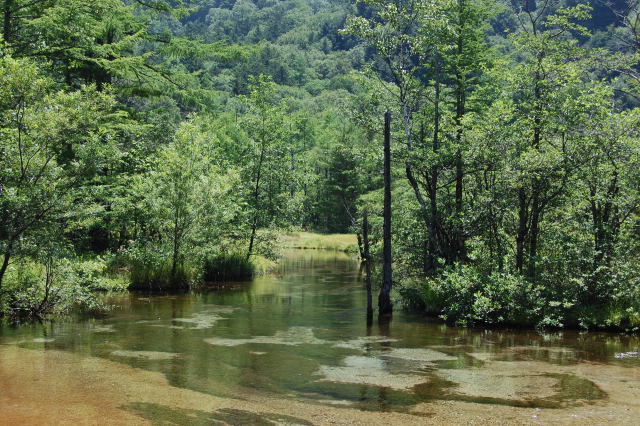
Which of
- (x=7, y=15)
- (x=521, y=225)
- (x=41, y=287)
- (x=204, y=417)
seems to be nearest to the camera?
(x=204, y=417)

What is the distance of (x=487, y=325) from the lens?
17703 millimetres

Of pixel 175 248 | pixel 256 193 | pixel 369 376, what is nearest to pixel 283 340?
pixel 369 376

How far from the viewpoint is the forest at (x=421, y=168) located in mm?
14828

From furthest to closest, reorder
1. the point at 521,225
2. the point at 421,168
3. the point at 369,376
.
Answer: the point at 421,168 < the point at 521,225 < the point at 369,376

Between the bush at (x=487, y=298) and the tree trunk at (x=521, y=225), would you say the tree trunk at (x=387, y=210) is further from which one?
the tree trunk at (x=521, y=225)

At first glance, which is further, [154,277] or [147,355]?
[154,277]

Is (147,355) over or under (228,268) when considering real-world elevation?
under

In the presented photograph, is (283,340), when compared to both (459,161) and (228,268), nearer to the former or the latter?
(459,161)

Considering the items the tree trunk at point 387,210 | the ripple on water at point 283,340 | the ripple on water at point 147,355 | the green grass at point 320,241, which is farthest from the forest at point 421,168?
the green grass at point 320,241

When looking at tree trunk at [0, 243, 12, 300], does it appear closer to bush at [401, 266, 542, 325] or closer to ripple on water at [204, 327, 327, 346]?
ripple on water at [204, 327, 327, 346]

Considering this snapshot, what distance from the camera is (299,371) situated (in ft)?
39.4

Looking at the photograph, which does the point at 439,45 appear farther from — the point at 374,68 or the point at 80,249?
the point at 80,249

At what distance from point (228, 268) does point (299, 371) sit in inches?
702

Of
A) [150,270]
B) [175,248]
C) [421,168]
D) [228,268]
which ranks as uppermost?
[421,168]
